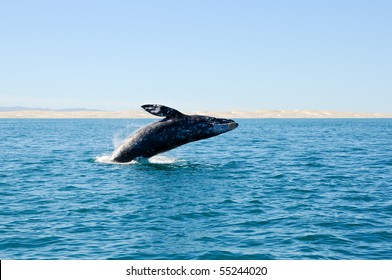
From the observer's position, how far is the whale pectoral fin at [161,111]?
2211 centimetres

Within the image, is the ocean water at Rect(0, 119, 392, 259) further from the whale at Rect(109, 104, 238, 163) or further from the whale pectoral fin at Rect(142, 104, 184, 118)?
the whale pectoral fin at Rect(142, 104, 184, 118)

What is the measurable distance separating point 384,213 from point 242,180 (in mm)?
8440

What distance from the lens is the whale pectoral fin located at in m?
22.1

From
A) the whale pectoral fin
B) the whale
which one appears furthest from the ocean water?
the whale pectoral fin

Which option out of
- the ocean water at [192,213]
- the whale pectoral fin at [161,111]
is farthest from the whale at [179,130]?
the ocean water at [192,213]

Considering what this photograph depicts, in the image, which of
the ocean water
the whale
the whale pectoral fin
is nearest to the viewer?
the ocean water

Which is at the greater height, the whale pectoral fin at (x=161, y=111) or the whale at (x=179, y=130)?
the whale pectoral fin at (x=161, y=111)

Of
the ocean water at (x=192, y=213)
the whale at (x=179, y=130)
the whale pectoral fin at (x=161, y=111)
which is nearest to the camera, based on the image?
the ocean water at (x=192, y=213)

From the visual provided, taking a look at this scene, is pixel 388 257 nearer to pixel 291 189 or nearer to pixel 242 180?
pixel 291 189

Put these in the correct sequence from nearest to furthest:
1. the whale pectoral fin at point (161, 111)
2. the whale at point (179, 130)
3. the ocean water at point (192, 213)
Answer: the ocean water at point (192, 213) < the whale pectoral fin at point (161, 111) < the whale at point (179, 130)

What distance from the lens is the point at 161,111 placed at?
23156 mm

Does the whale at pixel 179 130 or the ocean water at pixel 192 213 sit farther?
the whale at pixel 179 130

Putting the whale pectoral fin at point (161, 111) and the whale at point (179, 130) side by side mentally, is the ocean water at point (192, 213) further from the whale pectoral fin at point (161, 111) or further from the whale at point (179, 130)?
the whale pectoral fin at point (161, 111)
